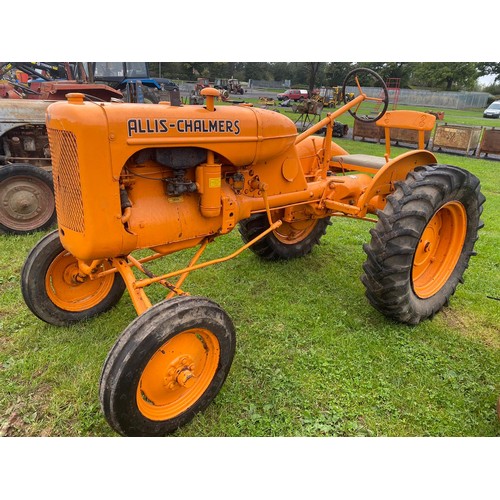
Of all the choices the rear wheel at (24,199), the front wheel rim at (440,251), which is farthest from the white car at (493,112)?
the rear wheel at (24,199)

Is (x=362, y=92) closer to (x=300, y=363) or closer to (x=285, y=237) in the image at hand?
(x=285, y=237)

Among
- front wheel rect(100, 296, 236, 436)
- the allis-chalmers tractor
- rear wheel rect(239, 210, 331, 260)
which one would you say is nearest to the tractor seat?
the allis-chalmers tractor

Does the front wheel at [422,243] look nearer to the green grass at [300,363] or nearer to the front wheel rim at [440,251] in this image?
the front wheel rim at [440,251]

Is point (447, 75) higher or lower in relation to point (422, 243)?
higher

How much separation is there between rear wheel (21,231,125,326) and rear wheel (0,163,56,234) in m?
2.25

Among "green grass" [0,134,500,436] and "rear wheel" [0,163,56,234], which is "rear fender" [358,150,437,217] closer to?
"green grass" [0,134,500,436]

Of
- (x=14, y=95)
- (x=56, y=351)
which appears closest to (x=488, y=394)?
(x=56, y=351)

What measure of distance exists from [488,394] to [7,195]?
5217mm

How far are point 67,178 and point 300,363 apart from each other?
196 centimetres

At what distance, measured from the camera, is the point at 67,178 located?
2273 mm

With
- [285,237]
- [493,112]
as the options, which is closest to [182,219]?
[285,237]

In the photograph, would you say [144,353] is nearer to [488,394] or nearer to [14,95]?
[488,394]

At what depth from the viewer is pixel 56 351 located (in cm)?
288

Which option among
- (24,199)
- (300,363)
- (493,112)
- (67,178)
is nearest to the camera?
(67,178)
